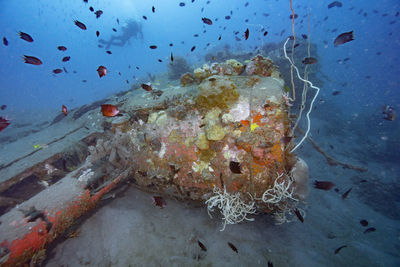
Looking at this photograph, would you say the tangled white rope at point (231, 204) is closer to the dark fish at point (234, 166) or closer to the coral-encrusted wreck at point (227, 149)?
the coral-encrusted wreck at point (227, 149)

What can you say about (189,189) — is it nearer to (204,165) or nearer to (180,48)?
(204,165)

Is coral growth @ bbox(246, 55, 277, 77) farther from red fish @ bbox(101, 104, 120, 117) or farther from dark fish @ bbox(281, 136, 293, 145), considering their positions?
red fish @ bbox(101, 104, 120, 117)

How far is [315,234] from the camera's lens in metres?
3.73

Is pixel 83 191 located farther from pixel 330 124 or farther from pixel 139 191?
pixel 330 124

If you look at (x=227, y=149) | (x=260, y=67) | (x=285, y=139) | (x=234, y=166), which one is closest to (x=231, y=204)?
(x=234, y=166)

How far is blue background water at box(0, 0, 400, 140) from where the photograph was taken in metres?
41.4

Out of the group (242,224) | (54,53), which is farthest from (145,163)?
(54,53)

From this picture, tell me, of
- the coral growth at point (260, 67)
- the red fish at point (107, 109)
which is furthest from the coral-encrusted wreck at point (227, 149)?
the red fish at point (107, 109)

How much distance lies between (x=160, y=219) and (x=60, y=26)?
207 m

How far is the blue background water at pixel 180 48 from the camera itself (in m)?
41.4

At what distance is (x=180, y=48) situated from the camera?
91.4 metres

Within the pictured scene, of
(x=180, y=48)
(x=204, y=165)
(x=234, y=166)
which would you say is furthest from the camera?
(x=180, y=48)

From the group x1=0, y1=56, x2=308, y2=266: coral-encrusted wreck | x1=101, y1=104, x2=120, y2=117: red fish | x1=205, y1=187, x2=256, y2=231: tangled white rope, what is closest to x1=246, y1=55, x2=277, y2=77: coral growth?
x1=0, y1=56, x2=308, y2=266: coral-encrusted wreck

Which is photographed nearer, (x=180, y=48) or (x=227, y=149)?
(x=227, y=149)
